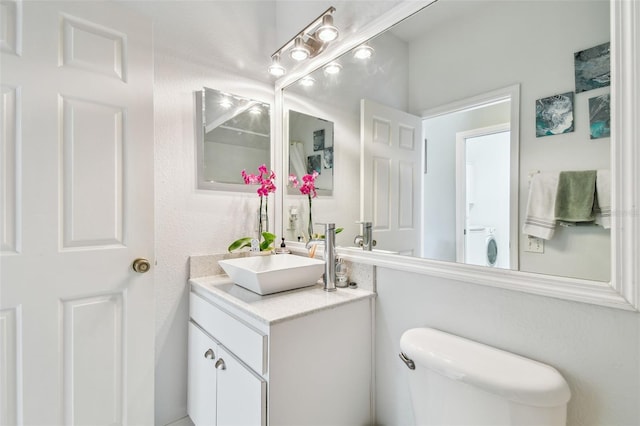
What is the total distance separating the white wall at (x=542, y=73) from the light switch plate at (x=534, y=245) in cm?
1

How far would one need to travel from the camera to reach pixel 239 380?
1040 millimetres

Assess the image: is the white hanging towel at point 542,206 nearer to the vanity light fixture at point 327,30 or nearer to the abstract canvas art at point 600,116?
the abstract canvas art at point 600,116

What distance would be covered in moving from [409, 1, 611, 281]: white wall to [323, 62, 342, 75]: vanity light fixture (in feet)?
1.88

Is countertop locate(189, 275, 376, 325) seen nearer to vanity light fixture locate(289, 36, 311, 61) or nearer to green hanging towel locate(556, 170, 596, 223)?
green hanging towel locate(556, 170, 596, 223)

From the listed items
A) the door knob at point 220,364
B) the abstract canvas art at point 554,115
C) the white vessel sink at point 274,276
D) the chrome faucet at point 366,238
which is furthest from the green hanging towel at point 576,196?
the door knob at point 220,364

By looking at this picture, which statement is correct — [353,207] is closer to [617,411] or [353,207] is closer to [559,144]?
[559,144]

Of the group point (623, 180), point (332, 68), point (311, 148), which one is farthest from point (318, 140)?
point (623, 180)

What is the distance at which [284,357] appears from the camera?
0.96 meters

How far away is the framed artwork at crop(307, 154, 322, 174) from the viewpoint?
1.60 m

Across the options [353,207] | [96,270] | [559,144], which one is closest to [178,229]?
[96,270]

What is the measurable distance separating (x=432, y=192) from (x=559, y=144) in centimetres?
42

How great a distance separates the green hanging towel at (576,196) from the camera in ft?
2.37

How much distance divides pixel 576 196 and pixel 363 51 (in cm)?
104

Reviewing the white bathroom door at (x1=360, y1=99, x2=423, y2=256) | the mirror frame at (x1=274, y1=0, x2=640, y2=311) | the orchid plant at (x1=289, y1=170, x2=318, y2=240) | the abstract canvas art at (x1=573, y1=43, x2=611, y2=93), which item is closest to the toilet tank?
the mirror frame at (x1=274, y1=0, x2=640, y2=311)
